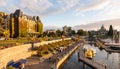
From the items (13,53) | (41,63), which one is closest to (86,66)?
(41,63)

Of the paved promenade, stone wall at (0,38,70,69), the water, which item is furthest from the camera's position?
the water

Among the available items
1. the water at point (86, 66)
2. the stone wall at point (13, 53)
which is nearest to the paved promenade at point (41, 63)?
the stone wall at point (13, 53)

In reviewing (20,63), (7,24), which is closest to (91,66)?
(20,63)

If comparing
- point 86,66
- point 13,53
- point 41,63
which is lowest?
point 86,66

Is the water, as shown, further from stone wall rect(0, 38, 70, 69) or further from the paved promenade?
stone wall rect(0, 38, 70, 69)

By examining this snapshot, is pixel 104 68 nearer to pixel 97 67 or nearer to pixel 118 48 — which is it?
pixel 97 67

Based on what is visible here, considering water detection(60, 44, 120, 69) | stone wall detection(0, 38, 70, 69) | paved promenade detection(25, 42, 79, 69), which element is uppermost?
stone wall detection(0, 38, 70, 69)

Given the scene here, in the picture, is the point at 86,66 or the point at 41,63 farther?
the point at 86,66

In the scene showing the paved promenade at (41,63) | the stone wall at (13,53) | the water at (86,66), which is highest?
the stone wall at (13,53)

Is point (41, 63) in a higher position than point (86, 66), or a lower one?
higher

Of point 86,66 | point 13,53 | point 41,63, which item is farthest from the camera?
point 86,66

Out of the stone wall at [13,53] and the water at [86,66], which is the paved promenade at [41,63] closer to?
the stone wall at [13,53]

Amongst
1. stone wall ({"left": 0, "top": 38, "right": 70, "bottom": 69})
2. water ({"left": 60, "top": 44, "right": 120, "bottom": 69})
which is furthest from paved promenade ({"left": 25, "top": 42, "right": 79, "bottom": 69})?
water ({"left": 60, "top": 44, "right": 120, "bottom": 69})

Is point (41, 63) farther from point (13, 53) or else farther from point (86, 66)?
point (86, 66)
